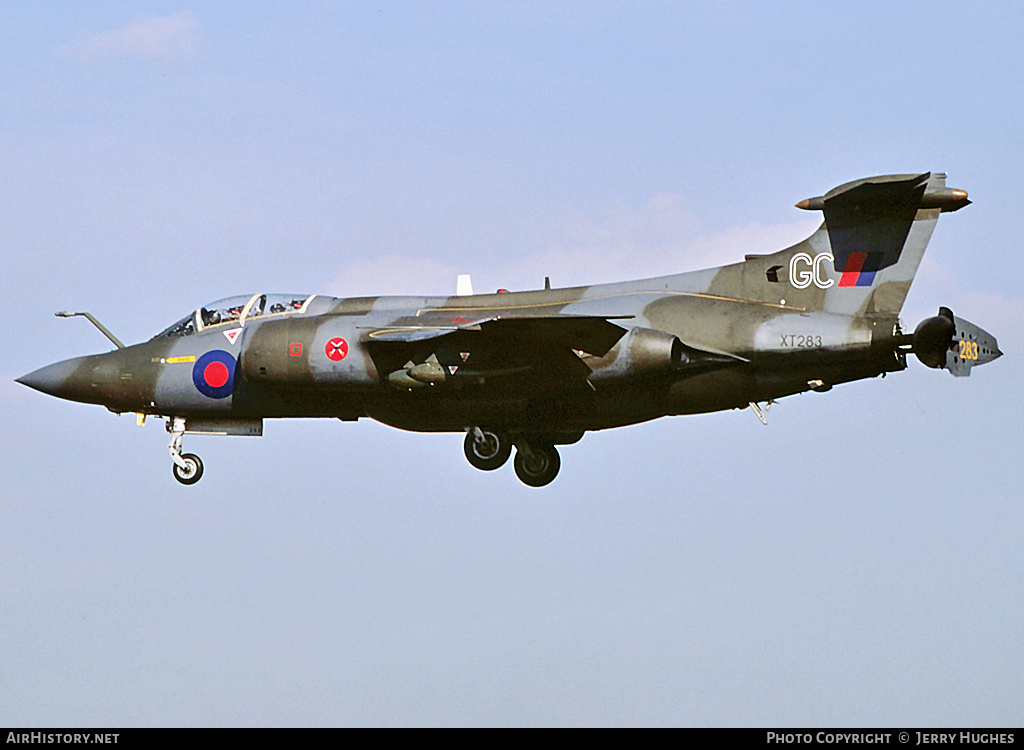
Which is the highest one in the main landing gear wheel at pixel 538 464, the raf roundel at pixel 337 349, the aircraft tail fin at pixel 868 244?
the aircraft tail fin at pixel 868 244

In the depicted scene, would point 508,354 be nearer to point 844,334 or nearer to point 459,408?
point 459,408

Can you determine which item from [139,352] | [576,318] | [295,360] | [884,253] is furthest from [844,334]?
[139,352]

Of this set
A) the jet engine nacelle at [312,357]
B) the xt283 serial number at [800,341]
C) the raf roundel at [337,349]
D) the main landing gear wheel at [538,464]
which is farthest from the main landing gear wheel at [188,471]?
the xt283 serial number at [800,341]

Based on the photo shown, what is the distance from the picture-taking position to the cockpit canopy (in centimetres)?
2558

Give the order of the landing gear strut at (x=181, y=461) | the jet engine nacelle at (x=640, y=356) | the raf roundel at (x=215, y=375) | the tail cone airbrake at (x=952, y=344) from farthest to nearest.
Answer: the landing gear strut at (x=181, y=461)
the raf roundel at (x=215, y=375)
the jet engine nacelle at (x=640, y=356)
the tail cone airbrake at (x=952, y=344)

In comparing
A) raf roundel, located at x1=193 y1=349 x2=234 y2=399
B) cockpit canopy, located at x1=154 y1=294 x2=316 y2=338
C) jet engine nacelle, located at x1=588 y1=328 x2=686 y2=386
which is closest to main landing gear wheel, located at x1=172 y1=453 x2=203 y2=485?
raf roundel, located at x1=193 y1=349 x2=234 y2=399

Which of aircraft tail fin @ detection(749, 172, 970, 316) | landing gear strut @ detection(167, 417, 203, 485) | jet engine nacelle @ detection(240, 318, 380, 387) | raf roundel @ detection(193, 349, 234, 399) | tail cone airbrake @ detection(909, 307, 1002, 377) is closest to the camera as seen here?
tail cone airbrake @ detection(909, 307, 1002, 377)

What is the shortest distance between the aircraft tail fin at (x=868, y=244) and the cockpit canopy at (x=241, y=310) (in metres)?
7.93

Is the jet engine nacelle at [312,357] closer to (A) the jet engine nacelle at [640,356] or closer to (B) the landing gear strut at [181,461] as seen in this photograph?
(B) the landing gear strut at [181,461]

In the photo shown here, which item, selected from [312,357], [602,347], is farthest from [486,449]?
[602,347]

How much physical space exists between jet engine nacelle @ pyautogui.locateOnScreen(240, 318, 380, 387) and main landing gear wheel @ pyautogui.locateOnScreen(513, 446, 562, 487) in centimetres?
368

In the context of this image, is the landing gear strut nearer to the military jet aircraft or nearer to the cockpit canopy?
the military jet aircraft

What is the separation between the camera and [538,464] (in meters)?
25.8

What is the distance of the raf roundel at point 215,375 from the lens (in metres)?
24.8
